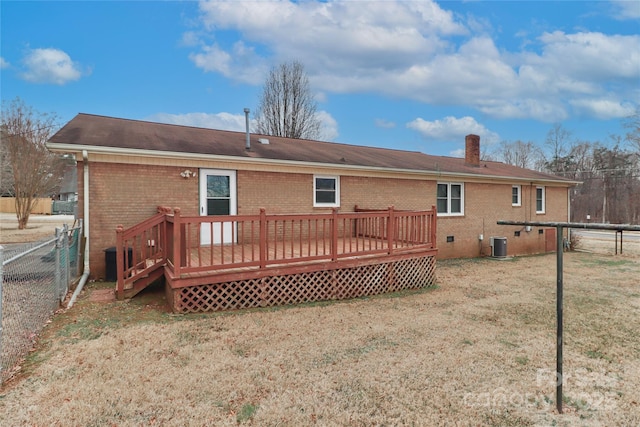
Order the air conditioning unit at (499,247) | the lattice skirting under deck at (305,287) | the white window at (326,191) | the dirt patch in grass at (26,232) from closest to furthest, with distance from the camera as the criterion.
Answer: the lattice skirting under deck at (305,287) → the white window at (326,191) → the air conditioning unit at (499,247) → the dirt patch in grass at (26,232)

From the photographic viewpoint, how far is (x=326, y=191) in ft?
34.0

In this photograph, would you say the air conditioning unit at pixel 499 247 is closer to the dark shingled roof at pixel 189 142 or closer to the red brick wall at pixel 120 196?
the dark shingled roof at pixel 189 142

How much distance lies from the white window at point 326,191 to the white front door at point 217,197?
2479mm

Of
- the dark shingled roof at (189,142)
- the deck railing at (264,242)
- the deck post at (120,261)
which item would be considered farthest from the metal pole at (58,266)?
the dark shingled roof at (189,142)

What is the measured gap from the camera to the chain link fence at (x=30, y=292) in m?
3.90

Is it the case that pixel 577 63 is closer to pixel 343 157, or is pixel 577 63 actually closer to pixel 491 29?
pixel 491 29

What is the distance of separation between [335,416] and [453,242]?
11.1 meters

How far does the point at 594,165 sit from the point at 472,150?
33.4 meters

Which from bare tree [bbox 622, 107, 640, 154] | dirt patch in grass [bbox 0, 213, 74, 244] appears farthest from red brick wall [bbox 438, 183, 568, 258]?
bare tree [bbox 622, 107, 640, 154]

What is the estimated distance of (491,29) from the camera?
1706 cm

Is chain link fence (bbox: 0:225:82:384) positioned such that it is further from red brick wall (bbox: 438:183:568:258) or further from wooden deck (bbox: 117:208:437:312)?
red brick wall (bbox: 438:183:568:258)

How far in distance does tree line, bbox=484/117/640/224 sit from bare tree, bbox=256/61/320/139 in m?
24.3

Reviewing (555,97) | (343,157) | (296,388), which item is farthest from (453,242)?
(555,97)

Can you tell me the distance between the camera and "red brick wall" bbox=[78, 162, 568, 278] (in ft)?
25.0
